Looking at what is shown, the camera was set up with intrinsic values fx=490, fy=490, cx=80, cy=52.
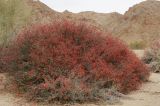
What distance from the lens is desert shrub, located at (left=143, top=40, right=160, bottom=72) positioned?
19.7 metres

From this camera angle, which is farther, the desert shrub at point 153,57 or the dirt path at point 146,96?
the desert shrub at point 153,57

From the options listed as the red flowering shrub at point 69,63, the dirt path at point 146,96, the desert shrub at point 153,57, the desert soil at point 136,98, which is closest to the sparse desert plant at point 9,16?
the desert soil at point 136,98

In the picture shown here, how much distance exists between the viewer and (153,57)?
20812mm

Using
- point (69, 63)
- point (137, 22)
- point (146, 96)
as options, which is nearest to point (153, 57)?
point (146, 96)

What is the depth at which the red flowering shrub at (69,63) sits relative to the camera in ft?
42.6

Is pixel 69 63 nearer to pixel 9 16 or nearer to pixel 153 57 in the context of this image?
pixel 153 57

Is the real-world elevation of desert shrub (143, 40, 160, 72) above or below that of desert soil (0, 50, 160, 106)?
above

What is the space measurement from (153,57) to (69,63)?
815cm

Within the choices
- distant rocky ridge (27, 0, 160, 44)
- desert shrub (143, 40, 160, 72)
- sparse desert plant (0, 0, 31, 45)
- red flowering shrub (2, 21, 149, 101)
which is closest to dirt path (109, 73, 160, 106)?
red flowering shrub (2, 21, 149, 101)

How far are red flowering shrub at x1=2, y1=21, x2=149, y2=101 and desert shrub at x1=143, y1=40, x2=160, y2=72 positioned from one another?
4.04 m

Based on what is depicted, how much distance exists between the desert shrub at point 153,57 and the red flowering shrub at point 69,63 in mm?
4041

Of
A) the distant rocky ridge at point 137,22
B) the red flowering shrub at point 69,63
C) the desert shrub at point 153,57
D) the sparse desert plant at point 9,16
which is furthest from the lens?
the distant rocky ridge at point 137,22

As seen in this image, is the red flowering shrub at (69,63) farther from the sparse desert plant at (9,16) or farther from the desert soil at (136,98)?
the sparse desert plant at (9,16)

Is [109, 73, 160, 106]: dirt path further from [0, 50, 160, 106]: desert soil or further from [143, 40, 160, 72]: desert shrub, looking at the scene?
[143, 40, 160, 72]: desert shrub
